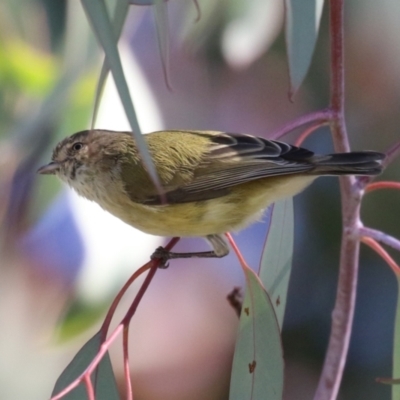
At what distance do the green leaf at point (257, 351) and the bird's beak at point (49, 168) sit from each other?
52 centimetres

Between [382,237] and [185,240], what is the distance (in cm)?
146

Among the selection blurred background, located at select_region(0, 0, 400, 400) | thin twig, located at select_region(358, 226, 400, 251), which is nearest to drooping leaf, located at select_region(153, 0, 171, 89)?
thin twig, located at select_region(358, 226, 400, 251)

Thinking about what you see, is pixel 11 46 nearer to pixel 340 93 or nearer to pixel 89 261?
pixel 89 261

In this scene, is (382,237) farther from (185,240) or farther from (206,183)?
Result: (185,240)

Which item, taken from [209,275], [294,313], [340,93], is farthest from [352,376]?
[340,93]

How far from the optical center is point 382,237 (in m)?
1.09

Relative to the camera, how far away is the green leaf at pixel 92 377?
1121 millimetres

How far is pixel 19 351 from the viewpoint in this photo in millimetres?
2035

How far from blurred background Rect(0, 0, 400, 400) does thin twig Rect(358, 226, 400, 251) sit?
627 mm

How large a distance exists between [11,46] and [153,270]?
2.89 ft

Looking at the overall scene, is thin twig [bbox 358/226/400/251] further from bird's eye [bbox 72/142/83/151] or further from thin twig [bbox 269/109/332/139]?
bird's eye [bbox 72/142/83/151]

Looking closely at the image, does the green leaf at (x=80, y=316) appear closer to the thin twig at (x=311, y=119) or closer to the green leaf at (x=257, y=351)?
the green leaf at (x=257, y=351)

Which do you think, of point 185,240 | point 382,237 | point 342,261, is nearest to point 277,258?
point 342,261

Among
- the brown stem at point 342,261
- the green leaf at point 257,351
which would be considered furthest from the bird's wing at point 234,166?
the green leaf at point 257,351
